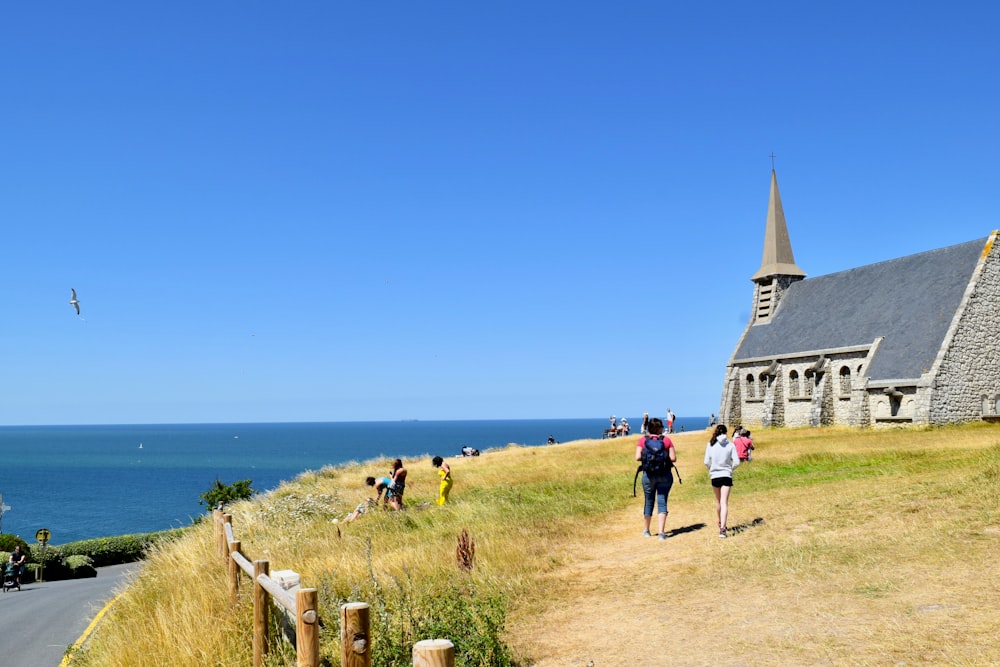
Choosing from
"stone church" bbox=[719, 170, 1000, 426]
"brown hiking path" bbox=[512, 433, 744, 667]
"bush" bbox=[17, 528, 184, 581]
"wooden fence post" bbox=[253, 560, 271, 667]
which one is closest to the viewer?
"brown hiking path" bbox=[512, 433, 744, 667]

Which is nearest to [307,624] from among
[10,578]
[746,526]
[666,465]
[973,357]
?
[666,465]

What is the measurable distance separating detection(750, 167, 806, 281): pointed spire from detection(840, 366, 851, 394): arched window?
10.6 m

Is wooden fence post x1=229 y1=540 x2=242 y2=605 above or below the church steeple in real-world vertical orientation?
below

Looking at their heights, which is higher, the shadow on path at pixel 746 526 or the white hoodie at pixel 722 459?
the white hoodie at pixel 722 459

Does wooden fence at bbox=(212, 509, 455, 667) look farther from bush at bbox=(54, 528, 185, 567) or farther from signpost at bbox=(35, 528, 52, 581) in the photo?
bush at bbox=(54, 528, 185, 567)

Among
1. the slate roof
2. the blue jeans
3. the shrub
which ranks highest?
the slate roof

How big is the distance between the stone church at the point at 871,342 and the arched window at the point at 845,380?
51 millimetres

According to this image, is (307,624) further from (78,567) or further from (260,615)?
(78,567)

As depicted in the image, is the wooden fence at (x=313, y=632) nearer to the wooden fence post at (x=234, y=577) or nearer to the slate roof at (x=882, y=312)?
the wooden fence post at (x=234, y=577)

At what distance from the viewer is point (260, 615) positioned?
738cm

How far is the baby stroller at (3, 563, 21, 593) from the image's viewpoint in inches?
1297

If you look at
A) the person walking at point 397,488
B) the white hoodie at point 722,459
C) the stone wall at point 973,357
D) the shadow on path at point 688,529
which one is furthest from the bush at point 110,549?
the stone wall at point 973,357

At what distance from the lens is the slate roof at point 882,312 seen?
33812 millimetres

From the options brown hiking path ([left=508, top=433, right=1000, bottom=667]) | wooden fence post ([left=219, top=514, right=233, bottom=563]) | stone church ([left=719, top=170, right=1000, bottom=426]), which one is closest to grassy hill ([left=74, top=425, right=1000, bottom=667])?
brown hiking path ([left=508, top=433, right=1000, bottom=667])
